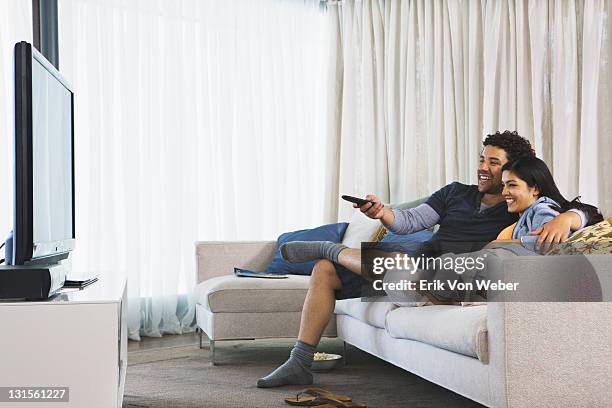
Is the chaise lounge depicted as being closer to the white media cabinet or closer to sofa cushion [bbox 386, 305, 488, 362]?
sofa cushion [bbox 386, 305, 488, 362]

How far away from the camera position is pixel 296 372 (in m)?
3.27

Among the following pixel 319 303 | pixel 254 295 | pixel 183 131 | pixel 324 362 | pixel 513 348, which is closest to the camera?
pixel 513 348

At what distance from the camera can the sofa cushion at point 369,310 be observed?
10.7ft

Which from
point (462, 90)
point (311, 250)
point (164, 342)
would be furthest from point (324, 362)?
point (462, 90)

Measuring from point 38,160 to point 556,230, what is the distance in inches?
63.8

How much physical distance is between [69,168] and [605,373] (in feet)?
6.81

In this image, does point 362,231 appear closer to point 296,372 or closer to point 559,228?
point 296,372

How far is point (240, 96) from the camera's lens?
17.7 feet

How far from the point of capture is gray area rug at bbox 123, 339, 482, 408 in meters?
3.05

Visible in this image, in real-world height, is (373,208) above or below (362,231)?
above

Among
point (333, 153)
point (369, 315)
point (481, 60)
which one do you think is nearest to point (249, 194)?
point (333, 153)

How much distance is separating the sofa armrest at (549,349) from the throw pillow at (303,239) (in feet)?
6.77

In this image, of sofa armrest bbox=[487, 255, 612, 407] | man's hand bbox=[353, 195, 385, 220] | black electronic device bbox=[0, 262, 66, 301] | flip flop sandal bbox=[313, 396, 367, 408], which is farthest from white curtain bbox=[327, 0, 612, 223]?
black electronic device bbox=[0, 262, 66, 301]

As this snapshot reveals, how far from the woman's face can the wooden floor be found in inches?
90.1
